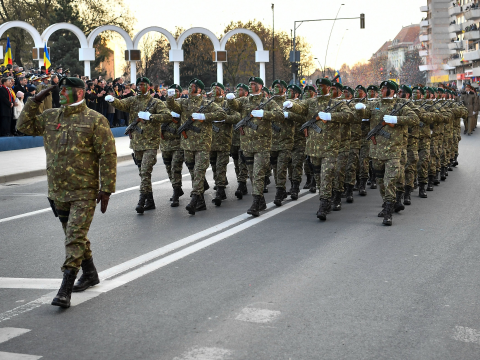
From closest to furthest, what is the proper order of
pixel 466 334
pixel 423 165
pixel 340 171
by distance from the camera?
pixel 466 334, pixel 340 171, pixel 423 165

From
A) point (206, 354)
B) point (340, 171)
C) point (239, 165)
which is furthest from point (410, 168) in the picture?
point (206, 354)

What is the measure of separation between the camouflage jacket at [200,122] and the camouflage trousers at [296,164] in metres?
2.03

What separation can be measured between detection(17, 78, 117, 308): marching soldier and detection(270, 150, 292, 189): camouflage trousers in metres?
5.65

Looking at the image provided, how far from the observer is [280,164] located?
1178 centimetres

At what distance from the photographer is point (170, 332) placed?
205 inches

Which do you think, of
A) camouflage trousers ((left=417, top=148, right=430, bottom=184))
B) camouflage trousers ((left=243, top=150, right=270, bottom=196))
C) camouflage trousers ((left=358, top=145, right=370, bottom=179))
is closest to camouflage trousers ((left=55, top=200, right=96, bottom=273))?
camouflage trousers ((left=243, top=150, right=270, bottom=196))

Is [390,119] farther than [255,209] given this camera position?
No

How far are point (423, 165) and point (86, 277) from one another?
821cm

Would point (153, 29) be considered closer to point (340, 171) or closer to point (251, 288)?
point (340, 171)

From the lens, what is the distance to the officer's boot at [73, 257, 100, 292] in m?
6.32

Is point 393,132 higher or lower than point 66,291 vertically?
higher

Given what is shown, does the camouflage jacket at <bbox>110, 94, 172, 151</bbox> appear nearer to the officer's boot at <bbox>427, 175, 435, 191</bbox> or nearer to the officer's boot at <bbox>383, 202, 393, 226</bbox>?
the officer's boot at <bbox>383, 202, 393, 226</bbox>

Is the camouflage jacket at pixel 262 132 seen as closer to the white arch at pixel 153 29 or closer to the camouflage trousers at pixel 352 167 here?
the camouflage trousers at pixel 352 167

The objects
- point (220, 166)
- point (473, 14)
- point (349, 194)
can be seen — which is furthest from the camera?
point (473, 14)
